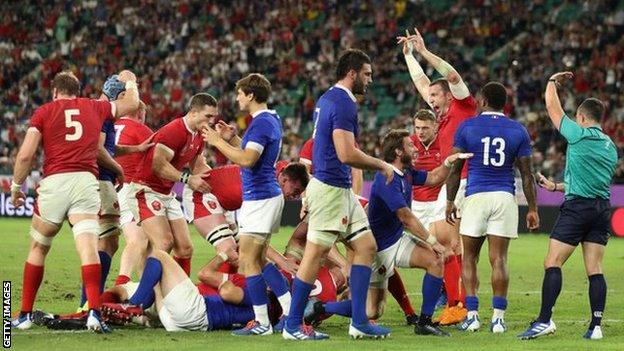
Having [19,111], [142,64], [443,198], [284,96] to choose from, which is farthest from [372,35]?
[443,198]

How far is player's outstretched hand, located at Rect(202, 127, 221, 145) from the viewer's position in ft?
39.2

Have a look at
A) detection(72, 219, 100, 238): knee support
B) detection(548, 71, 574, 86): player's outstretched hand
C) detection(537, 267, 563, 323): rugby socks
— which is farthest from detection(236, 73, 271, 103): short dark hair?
detection(537, 267, 563, 323): rugby socks

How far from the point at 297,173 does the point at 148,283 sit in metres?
1.94

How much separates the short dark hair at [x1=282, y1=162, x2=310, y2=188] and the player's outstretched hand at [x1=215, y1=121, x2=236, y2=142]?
28.3 inches

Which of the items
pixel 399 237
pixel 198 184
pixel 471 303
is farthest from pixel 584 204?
pixel 198 184

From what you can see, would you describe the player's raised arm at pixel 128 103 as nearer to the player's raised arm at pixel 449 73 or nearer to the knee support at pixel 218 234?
the knee support at pixel 218 234

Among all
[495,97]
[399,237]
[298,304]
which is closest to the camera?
[298,304]

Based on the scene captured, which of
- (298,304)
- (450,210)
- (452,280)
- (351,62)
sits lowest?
(452,280)

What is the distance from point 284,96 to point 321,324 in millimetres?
24380

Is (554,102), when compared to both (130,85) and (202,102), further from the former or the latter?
(130,85)

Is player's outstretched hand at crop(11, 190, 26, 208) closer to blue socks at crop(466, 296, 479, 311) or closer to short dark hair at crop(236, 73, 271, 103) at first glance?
short dark hair at crop(236, 73, 271, 103)

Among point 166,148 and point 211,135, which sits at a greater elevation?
point 211,135

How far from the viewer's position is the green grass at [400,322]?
11076 millimetres

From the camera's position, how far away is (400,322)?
13.5 m
